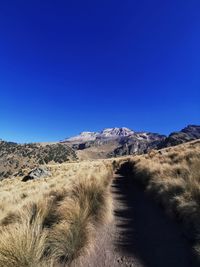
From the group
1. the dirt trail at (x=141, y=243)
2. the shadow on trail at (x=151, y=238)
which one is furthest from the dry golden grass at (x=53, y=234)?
the shadow on trail at (x=151, y=238)

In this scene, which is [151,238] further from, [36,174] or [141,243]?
[36,174]

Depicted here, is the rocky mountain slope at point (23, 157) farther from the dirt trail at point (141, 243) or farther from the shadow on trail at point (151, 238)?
the dirt trail at point (141, 243)

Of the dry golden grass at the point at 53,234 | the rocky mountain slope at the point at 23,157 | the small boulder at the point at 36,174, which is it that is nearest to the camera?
the dry golden grass at the point at 53,234

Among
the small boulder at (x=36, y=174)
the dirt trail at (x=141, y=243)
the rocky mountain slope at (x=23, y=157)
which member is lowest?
the dirt trail at (x=141, y=243)

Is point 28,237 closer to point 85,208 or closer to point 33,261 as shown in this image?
point 33,261

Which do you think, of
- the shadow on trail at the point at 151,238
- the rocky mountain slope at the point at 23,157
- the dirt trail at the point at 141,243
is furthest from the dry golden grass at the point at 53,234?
the rocky mountain slope at the point at 23,157

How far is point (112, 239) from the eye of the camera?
21.1ft

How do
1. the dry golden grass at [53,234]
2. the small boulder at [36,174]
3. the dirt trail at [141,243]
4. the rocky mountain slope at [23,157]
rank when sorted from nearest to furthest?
the dry golden grass at [53,234] < the dirt trail at [141,243] < the small boulder at [36,174] < the rocky mountain slope at [23,157]

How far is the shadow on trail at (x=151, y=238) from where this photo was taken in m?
5.25

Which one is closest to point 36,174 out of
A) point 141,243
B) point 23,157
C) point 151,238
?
point 151,238

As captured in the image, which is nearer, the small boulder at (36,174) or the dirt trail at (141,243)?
the dirt trail at (141,243)

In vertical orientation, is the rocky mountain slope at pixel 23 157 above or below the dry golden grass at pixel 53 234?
above

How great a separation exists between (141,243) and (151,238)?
1.44ft

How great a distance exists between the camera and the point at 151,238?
642 centimetres
